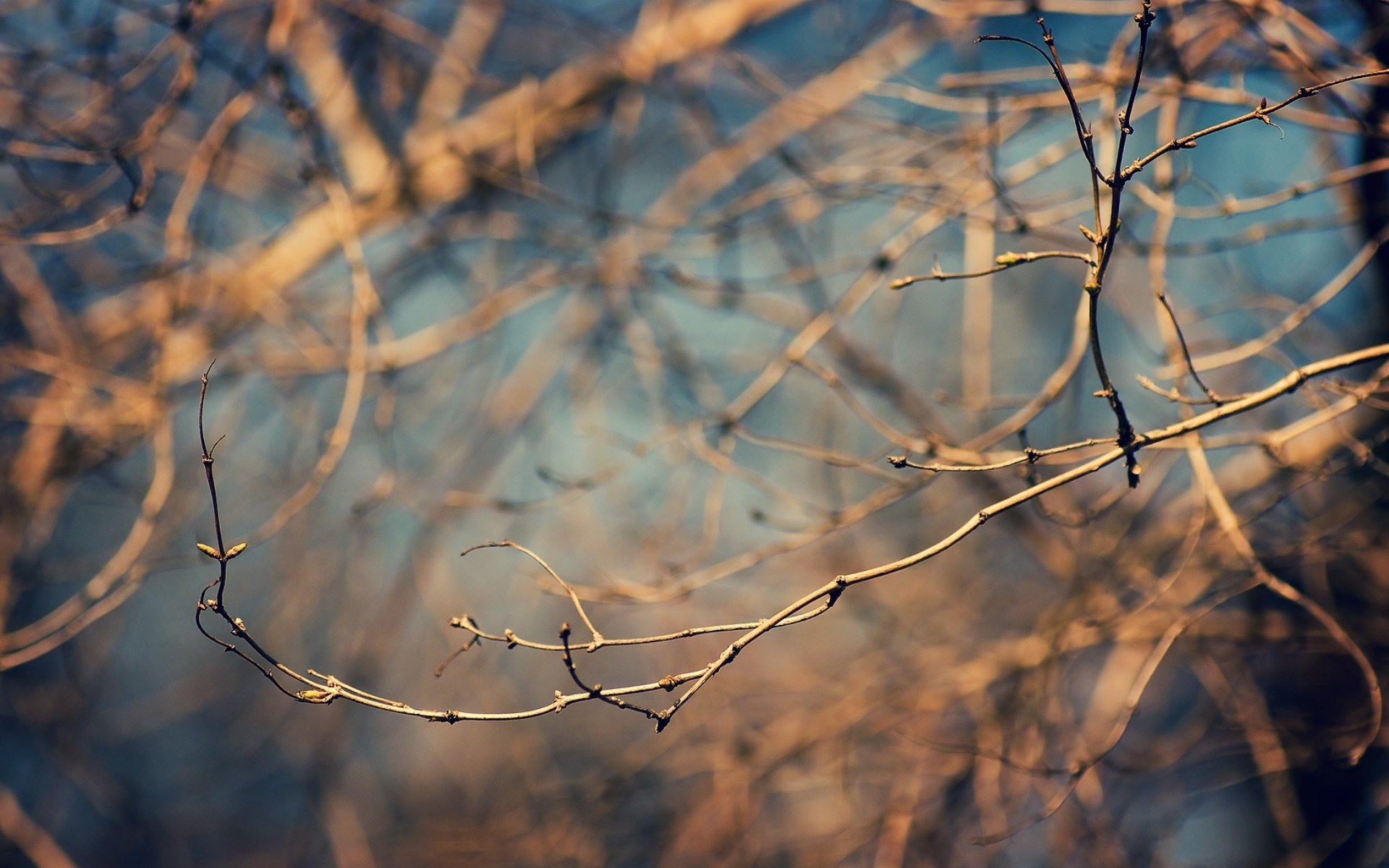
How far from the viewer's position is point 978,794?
96.8 inches

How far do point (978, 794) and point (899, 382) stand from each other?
1.28m

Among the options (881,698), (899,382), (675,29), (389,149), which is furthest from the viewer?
(389,149)

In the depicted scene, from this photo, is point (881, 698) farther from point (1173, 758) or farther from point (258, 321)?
point (258, 321)

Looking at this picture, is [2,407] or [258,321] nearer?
[2,407]

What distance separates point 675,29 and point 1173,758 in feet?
9.40

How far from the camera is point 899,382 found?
2949mm

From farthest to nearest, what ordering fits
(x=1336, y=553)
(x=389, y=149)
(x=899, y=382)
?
(x=389, y=149) → (x=899, y=382) → (x=1336, y=553)

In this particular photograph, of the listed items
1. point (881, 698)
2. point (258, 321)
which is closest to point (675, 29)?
point (258, 321)

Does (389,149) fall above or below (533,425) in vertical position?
above

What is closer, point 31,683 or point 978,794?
point 978,794

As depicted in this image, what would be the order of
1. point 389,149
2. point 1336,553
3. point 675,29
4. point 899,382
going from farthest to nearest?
1. point 389,149
2. point 675,29
3. point 899,382
4. point 1336,553

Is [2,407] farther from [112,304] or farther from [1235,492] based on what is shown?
[1235,492]

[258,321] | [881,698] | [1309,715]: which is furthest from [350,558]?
[1309,715]

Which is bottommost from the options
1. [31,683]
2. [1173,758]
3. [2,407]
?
[1173,758]
